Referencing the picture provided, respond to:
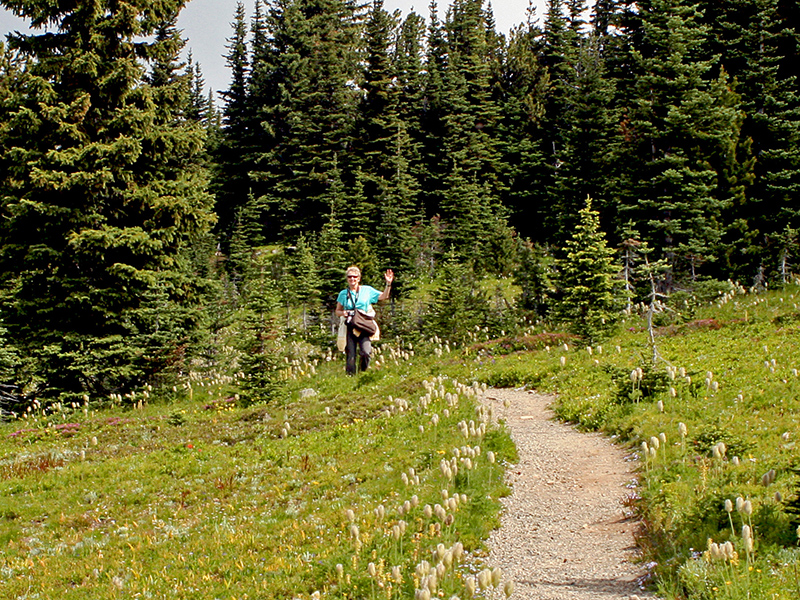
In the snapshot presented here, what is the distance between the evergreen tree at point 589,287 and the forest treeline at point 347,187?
19 cm

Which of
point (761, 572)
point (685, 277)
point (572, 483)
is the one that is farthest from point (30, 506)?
point (685, 277)

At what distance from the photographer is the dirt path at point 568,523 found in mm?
5855

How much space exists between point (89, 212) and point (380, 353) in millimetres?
11031

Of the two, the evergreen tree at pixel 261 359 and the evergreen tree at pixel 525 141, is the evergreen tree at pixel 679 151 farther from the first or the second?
the evergreen tree at pixel 525 141

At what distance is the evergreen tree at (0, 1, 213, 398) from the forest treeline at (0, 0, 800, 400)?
7 centimetres

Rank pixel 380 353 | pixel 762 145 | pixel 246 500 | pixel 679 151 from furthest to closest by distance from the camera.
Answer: pixel 762 145
pixel 679 151
pixel 380 353
pixel 246 500

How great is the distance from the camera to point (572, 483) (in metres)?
8.69

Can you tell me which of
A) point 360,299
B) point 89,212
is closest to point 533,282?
point 360,299

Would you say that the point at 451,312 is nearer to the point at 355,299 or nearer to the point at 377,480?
the point at 355,299

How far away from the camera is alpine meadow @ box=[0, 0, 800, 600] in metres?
6.74

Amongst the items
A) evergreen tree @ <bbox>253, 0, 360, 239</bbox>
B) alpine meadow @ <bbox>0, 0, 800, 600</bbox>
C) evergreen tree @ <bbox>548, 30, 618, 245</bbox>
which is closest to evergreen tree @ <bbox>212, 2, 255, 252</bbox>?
evergreen tree @ <bbox>253, 0, 360, 239</bbox>

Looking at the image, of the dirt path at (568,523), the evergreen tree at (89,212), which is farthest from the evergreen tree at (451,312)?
the dirt path at (568,523)

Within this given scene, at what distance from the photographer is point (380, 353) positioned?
23422mm

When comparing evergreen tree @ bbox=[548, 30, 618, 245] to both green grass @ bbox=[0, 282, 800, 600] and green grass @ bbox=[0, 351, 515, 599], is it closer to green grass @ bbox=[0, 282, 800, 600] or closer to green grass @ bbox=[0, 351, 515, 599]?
green grass @ bbox=[0, 282, 800, 600]
